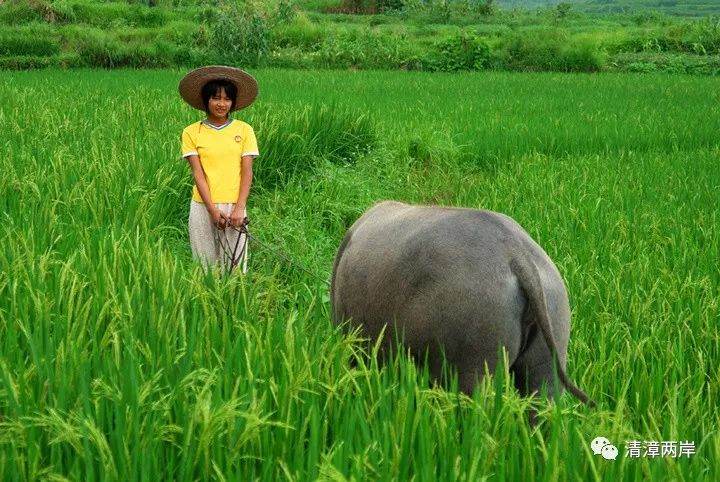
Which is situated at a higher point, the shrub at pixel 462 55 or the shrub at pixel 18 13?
the shrub at pixel 18 13

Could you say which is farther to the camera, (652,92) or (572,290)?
(652,92)

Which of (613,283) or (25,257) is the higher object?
(25,257)

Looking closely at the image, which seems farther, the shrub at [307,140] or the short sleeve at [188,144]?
the shrub at [307,140]

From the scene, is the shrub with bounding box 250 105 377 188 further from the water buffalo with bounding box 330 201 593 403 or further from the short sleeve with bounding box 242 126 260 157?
the water buffalo with bounding box 330 201 593 403

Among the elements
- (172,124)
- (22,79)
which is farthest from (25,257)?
(22,79)

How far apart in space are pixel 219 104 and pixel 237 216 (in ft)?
1.60

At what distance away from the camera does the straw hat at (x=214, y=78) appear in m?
3.53

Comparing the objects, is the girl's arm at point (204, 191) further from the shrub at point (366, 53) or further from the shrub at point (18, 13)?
the shrub at point (18, 13)

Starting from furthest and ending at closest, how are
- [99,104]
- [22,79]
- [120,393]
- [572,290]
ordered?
[22,79], [99,104], [572,290], [120,393]

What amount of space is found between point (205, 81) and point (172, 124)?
3247mm

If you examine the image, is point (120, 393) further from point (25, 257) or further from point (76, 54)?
point (76, 54)

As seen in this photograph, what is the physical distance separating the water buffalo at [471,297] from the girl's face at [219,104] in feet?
5.56

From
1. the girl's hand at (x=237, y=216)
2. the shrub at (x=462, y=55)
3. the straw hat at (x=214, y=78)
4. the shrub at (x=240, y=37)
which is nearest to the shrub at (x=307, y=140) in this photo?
the straw hat at (x=214, y=78)

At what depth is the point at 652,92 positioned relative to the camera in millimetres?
12312
